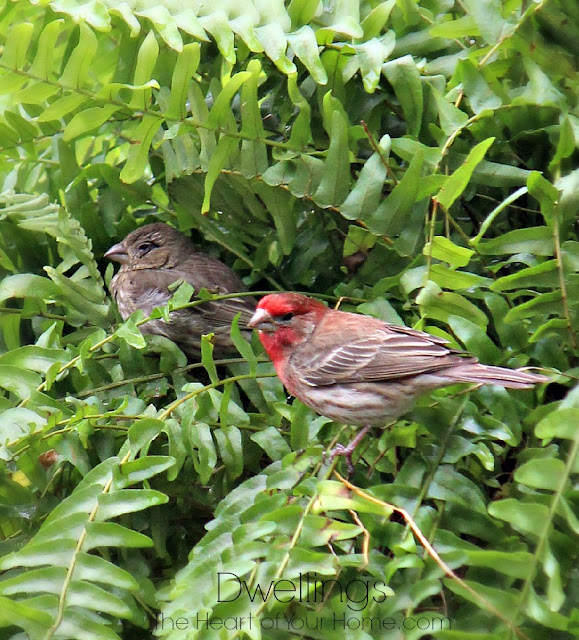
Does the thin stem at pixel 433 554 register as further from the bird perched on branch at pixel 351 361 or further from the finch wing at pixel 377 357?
the finch wing at pixel 377 357

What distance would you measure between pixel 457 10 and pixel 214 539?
158cm

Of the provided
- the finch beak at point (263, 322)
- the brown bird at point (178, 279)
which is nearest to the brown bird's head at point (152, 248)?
the brown bird at point (178, 279)

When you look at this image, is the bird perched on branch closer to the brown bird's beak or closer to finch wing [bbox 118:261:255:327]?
finch wing [bbox 118:261:255:327]

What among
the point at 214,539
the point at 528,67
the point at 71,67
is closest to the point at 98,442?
the point at 214,539

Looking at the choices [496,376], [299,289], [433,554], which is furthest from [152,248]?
[433,554]

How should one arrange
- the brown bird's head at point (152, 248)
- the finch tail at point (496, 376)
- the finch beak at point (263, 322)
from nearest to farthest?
the finch tail at point (496, 376)
the finch beak at point (263, 322)
the brown bird's head at point (152, 248)

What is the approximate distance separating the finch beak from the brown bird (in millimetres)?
304

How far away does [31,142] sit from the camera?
287cm

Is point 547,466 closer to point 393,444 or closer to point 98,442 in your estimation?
point 393,444

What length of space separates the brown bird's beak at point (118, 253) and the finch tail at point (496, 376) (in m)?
1.31

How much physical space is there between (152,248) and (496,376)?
1.86 m

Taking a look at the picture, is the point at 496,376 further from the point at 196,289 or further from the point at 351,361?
the point at 196,289

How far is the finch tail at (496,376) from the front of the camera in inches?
81.0

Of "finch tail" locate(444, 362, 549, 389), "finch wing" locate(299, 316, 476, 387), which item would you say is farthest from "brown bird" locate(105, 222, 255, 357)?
"finch tail" locate(444, 362, 549, 389)
